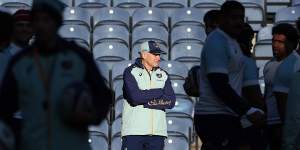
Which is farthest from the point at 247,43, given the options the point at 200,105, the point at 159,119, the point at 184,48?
the point at 184,48

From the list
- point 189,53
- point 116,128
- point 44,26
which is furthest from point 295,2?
point 44,26

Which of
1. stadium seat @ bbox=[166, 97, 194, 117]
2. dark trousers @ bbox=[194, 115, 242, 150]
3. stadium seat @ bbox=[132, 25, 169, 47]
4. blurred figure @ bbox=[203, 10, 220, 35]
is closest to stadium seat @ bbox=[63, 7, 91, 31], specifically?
stadium seat @ bbox=[132, 25, 169, 47]

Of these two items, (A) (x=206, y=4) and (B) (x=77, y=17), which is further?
(A) (x=206, y=4)

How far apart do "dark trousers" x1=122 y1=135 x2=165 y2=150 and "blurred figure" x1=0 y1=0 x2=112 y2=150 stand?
552cm

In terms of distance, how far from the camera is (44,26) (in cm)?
531

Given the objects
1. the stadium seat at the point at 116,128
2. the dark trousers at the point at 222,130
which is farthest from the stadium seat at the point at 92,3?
the dark trousers at the point at 222,130

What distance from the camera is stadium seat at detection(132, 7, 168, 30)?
571 inches

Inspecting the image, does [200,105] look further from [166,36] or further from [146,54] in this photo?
[166,36]

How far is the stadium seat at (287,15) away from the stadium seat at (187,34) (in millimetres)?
1047

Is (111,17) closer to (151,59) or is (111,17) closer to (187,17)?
(187,17)

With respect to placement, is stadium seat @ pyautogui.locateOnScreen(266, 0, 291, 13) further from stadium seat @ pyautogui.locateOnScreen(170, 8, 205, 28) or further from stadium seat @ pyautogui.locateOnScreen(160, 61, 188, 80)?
stadium seat @ pyautogui.locateOnScreen(160, 61, 188, 80)

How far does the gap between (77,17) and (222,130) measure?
25.0 ft

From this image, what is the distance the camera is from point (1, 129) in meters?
5.26

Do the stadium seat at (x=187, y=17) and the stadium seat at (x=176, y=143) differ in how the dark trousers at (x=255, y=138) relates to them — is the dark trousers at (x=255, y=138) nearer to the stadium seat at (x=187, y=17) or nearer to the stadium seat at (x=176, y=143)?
the stadium seat at (x=176, y=143)
